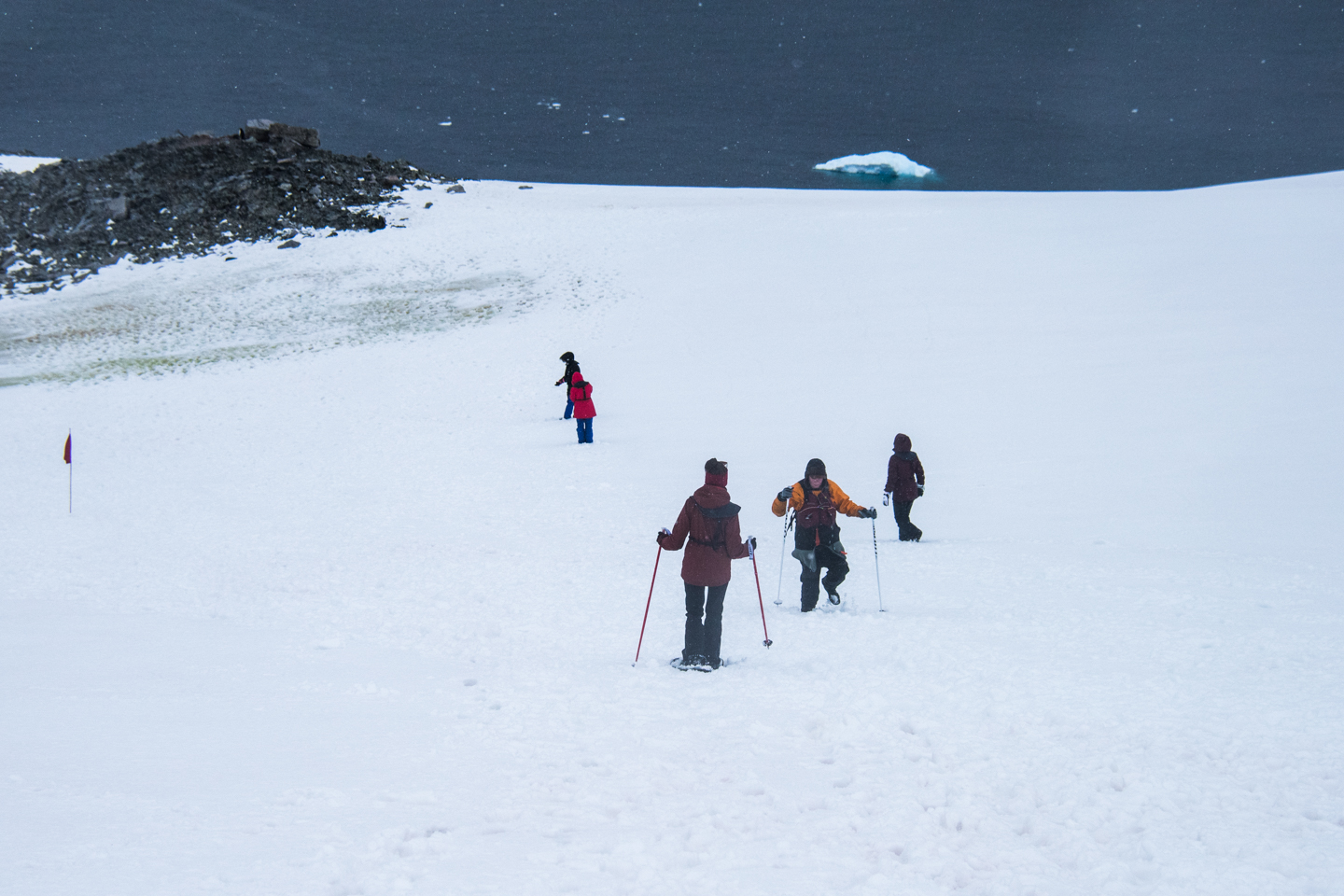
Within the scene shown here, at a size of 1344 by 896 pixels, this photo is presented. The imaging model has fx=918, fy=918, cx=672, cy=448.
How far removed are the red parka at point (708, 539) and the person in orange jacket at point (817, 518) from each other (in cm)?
123

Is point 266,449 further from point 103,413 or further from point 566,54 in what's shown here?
point 566,54

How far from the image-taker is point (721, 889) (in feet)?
13.5

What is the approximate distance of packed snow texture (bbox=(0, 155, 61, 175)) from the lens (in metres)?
45.2

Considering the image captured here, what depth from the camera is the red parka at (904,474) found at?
424 inches

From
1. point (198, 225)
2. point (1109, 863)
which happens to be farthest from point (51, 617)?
point (198, 225)

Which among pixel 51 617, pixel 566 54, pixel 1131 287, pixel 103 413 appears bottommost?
pixel 51 617

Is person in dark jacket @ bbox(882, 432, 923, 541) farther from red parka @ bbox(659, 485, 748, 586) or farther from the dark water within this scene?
the dark water

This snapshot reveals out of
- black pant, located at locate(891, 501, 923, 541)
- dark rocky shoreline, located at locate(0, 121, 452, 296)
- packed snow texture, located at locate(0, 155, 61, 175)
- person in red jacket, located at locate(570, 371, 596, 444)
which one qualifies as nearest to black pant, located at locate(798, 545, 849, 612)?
black pant, located at locate(891, 501, 923, 541)

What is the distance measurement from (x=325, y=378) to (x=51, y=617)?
1680 cm

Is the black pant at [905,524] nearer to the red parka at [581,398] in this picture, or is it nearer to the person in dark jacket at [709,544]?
the person in dark jacket at [709,544]

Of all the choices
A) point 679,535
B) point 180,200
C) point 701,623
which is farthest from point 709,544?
point 180,200

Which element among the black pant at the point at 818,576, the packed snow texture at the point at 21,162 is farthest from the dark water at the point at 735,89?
the black pant at the point at 818,576

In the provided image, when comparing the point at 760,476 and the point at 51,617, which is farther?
the point at 760,476

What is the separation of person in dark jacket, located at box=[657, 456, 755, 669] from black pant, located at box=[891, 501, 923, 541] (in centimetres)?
461
